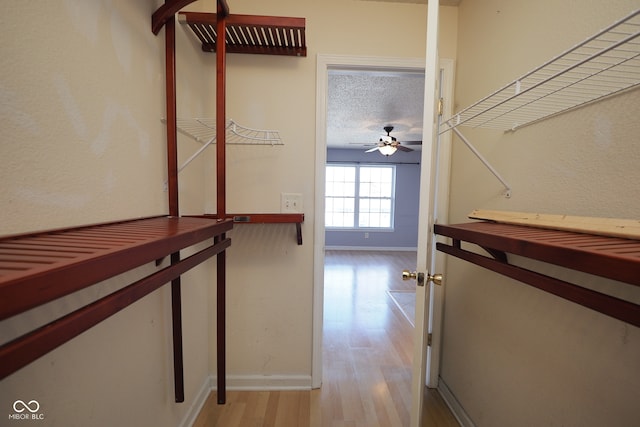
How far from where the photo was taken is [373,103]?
3025 mm

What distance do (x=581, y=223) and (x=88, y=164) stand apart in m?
1.39

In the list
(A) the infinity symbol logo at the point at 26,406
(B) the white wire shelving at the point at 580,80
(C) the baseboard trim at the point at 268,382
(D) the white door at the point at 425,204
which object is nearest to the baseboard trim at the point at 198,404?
(C) the baseboard trim at the point at 268,382

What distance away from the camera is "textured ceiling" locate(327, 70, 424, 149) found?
7.80 feet

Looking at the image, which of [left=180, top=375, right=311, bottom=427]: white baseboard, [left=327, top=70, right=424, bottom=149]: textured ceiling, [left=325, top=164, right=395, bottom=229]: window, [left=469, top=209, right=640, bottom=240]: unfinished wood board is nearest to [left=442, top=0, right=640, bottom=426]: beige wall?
[left=469, top=209, right=640, bottom=240]: unfinished wood board

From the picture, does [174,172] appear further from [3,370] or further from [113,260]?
[3,370]

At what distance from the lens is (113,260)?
389 millimetres

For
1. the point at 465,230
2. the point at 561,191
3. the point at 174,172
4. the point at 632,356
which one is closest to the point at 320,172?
the point at 174,172

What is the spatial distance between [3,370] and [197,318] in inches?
51.3

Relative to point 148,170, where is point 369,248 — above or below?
below

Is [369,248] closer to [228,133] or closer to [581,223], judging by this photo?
[228,133]

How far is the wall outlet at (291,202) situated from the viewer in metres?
1.55

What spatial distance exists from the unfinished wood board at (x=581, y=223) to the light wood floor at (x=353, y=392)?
4.17 ft

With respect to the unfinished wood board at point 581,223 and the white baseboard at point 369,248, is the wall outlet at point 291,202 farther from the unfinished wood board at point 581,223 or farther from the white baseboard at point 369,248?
the white baseboard at point 369,248

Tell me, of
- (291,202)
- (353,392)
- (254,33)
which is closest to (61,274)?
(291,202)
